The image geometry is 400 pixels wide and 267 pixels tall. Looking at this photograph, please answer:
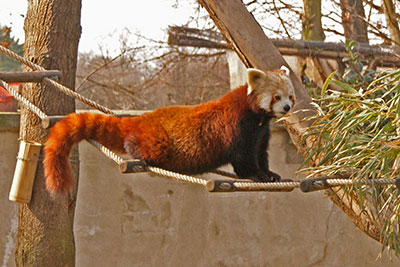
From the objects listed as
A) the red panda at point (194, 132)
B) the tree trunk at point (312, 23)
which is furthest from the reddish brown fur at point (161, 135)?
the tree trunk at point (312, 23)

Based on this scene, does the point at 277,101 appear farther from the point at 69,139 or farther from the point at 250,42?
the point at 69,139

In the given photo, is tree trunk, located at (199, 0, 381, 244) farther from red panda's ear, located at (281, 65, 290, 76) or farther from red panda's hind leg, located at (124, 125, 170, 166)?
red panda's hind leg, located at (124, 125, 170, 166)

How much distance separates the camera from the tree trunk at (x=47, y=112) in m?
2.83

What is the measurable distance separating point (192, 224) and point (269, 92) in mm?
1796

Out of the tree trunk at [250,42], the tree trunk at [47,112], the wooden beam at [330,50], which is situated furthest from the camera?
the wooden beam at [330,50]

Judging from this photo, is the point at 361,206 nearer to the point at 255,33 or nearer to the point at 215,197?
the point at 255,33

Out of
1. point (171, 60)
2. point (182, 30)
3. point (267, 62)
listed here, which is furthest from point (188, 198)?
point (171, 60)

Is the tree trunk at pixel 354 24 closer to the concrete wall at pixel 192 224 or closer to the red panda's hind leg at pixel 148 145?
the concrete wall at pixel 192 224

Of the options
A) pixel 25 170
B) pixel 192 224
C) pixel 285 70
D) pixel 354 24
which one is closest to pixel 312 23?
pixel 354 24

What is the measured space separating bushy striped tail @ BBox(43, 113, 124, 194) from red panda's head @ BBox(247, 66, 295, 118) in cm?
64

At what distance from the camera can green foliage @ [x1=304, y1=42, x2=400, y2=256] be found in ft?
8.58

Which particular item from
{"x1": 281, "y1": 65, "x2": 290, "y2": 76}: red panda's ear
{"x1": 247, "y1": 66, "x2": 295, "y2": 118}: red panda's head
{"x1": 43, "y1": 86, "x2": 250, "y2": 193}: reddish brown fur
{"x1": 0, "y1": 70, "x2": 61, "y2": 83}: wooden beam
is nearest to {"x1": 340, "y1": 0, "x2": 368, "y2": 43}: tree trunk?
{"x1": 281, "y1": 65, "x2": 290, "y2": 76}: red panda's ear

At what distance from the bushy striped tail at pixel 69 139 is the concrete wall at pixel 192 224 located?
1309 millimetres

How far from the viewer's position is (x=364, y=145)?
279 centimetres
